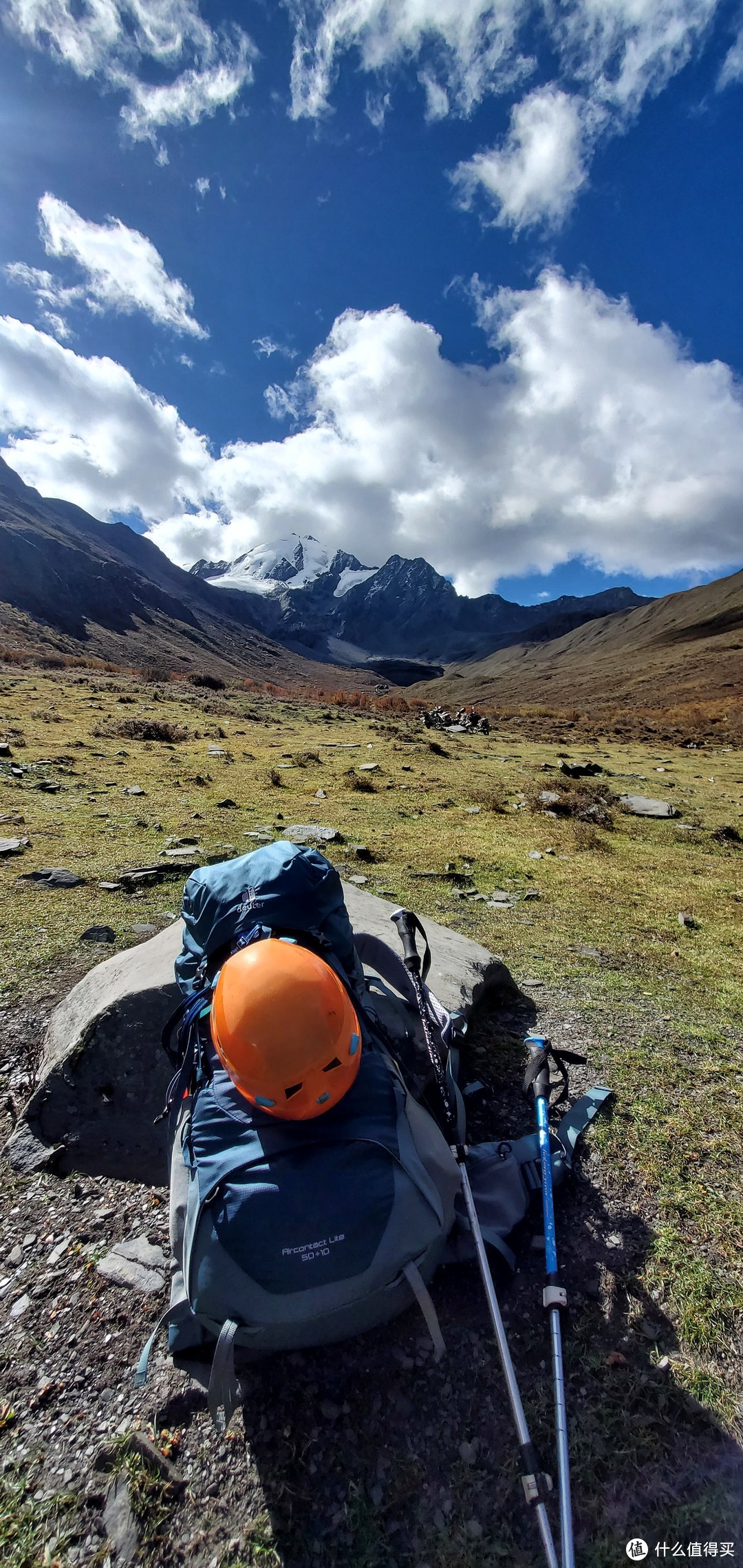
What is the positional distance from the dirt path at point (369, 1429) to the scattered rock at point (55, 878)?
498cm

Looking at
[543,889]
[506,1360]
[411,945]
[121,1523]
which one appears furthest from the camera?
[543,889]

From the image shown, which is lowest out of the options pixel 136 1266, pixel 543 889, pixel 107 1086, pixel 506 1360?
pixel 136 1266

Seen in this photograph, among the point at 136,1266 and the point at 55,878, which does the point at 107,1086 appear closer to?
the point at 136,1266

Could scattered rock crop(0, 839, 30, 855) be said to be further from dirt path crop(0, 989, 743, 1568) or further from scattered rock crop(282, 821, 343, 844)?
dirt path crop(0, 989, 743, 1568)

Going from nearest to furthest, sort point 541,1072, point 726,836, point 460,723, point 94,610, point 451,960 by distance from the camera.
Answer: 1. point 541,1072
2. point 451,960
3. point 726,836
4. point 460,723
5. point 94,610

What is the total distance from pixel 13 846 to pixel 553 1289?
867cm

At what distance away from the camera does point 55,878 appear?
303 inches

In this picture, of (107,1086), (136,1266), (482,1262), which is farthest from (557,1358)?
(107,1086)

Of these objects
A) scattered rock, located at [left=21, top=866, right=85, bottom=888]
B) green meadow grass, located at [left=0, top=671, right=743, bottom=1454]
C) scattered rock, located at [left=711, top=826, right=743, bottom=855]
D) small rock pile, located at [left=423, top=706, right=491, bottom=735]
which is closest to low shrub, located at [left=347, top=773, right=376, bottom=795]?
green meadow grass, located at [left=0, top=671, right=743, bottom=1454]

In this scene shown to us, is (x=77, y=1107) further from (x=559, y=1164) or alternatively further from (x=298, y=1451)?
(x=559, y=1164)

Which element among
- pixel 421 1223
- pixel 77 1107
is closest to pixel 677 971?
pixel 421 1223

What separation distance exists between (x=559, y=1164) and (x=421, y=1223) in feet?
4.57

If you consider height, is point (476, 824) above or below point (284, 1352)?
above

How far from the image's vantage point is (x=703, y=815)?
14.3 m
